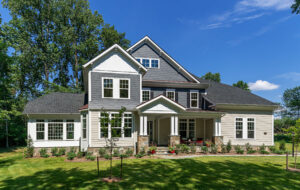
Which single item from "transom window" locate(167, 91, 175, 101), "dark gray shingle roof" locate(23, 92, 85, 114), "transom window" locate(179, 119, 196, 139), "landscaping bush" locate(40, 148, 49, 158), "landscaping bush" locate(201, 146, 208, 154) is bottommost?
"landscaping bush" locate(40, 148, 49, 158)

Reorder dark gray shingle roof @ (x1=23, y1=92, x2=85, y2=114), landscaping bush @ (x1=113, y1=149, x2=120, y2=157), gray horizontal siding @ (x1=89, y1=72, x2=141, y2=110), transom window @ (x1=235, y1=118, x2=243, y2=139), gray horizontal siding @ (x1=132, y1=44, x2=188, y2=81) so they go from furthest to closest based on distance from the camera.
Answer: gray horizontal siding @ (x1=132, y1=44, x2=188, y2=81) → transom window @ (x1=235, y1=118, x2=243, y2=139) → dark gray shingle roof @ (x1=23, y1=92, x2=85, y2=114) → gray horizontal siding @ (x1=89, y1=72, x2=141, y2=110) → landscaping bush @ (x1=113, y1=149, x2=120, y2=157)

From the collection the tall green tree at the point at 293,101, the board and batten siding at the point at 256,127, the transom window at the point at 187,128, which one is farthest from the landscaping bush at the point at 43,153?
the tall green tree at the point at 293,101

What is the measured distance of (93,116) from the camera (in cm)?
1578

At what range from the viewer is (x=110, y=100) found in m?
16.3

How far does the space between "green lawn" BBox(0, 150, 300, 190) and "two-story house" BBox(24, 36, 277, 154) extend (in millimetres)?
4401

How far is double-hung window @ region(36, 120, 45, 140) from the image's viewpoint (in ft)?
58.2

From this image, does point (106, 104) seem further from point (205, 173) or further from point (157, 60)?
point (205, 173)

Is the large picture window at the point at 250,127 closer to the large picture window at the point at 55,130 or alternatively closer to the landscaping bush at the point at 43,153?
the large picture window at the point at 55,130

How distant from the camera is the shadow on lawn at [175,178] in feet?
27.3

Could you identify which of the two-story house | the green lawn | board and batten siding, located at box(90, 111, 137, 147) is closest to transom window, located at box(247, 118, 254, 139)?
the two-story house

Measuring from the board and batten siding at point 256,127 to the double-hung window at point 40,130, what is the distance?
16.8 metres

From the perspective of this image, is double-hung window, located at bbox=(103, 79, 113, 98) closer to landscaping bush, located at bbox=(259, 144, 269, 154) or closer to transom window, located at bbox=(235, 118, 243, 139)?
transom window, located at bbox=(235, 118, 243, 139)

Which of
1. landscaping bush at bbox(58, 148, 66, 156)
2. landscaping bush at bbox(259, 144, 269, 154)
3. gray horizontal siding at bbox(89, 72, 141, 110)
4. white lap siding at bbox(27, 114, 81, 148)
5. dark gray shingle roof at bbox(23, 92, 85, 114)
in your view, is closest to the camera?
gray horizontal siding at bbox(89, 72, 141, 110)

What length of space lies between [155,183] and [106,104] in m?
9.04
